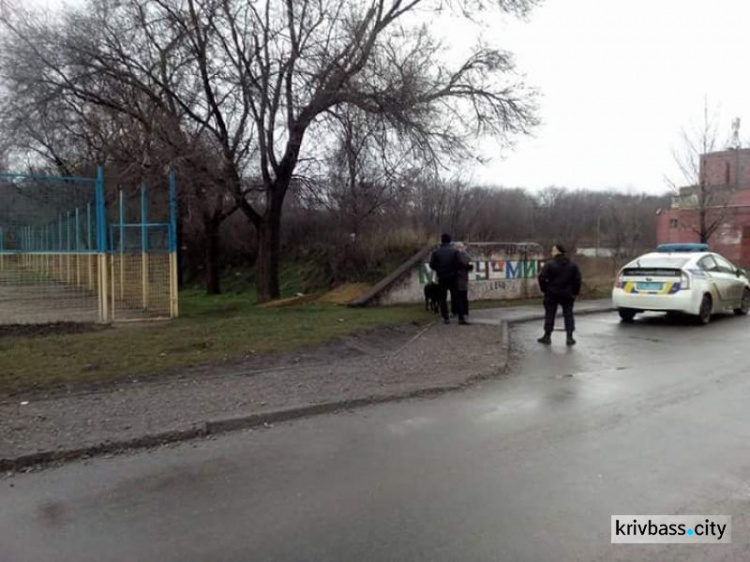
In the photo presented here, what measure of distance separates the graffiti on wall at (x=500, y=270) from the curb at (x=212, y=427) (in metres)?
8.88

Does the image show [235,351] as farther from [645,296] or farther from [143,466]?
[645,296]

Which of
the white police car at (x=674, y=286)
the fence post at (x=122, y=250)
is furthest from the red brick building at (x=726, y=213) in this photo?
the fence post at (x=122, y=250)

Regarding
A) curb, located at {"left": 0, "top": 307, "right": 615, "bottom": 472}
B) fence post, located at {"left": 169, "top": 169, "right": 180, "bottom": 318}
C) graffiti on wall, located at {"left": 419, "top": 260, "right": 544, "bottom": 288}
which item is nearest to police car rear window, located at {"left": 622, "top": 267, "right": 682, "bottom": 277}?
graffiti on wall, located at {"left": 419, "top": 260, "right": 544, "bottom": 288}

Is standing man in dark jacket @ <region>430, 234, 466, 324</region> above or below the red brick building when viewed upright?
below

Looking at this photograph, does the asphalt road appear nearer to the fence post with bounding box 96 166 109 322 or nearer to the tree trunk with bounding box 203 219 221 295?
the fence post with bounding box 96 166 109 322

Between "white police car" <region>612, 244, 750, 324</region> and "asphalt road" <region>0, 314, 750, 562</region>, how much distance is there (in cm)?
619

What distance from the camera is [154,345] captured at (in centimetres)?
862

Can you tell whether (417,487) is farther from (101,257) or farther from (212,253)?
(212,253)

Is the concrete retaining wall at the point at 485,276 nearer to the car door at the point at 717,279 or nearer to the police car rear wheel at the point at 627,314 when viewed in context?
the police car rear wheel at the point at 627,314

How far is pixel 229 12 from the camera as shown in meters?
13.5

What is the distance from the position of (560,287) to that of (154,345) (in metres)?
6.67

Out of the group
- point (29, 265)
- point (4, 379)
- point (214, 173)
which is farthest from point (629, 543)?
point (214, 173)

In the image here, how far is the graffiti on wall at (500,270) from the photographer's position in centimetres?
1625

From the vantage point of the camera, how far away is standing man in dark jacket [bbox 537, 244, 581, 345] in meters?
9.98
